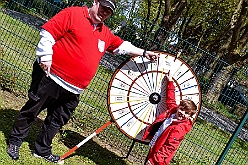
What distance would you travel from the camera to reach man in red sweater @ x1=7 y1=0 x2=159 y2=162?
426cm

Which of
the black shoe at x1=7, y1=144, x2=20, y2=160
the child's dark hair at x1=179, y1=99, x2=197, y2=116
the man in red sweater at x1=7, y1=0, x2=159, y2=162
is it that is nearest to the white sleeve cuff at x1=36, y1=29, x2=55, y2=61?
the man in red sweater at x1=7, y1=0, x2=159, y2=162

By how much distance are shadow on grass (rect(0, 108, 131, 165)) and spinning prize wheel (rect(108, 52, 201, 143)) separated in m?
0.72

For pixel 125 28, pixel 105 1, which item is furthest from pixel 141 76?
pixel 105 1

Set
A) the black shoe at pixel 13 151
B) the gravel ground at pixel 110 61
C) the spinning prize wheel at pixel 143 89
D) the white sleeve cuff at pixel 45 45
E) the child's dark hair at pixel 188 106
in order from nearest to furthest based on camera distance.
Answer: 1. the white sleeve cuff at pixel 45 45
2. the child's dark hair at pixel 188 106
3. the black shoe at pixel 13 151
4. the spinning prize wheel at pixel 143 89
5. the gravel ground at pixel 110 61

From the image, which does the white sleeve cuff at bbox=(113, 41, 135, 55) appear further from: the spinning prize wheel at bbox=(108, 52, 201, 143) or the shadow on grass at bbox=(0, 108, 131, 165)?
the shadow on grass at bbox=(0, 108, 131, 165)

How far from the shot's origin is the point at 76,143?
6.09 meters

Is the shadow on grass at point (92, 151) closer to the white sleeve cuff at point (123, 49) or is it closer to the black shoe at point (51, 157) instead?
the black shoe at point (51, 157)

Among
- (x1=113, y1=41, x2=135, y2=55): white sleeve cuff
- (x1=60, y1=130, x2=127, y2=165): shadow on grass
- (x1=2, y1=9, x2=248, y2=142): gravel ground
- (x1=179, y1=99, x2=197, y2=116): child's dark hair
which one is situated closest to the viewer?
(x1=179, y1=99, x2=197, y2=116): child's dark hair

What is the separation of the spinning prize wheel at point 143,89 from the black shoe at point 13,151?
4.18 ft

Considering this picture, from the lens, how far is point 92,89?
6609 millimetres

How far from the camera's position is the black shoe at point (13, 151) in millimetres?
4828

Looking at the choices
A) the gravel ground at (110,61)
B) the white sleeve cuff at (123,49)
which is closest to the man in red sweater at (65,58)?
the white sleeve cuff at (123,49)

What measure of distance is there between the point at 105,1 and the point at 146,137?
1905 mm

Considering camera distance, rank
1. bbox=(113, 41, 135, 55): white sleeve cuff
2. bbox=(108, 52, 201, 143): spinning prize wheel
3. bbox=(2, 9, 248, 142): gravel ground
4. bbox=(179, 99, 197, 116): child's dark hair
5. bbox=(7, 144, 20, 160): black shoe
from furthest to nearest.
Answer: bbox=(2, 9, 248, 142): gravel ground → bbox=(108, 52, 201, 143): spinning prize wheel → bbox=(113, 41, 135, 55): white sleeve cuff → bbox=(7, 144, 20, 160): black shoe → bbox=(179, 99, 197, 116): child's dark hair
